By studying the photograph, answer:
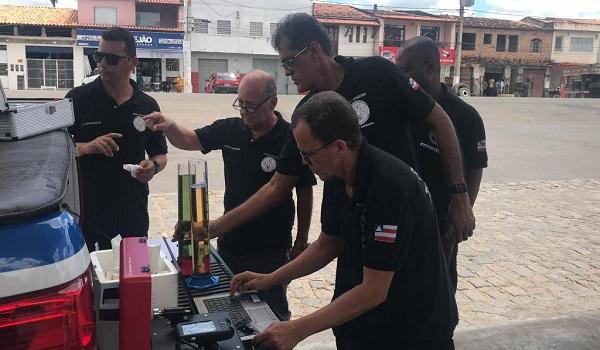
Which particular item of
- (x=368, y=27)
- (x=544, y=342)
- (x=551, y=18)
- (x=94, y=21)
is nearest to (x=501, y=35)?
(x=551, y=18)

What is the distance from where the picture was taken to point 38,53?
1588 inches

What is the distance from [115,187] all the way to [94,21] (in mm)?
44074

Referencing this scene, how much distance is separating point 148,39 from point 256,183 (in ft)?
136

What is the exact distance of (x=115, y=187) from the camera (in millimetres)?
3584

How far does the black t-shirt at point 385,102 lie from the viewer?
284 centimetres

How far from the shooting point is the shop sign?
4066cm

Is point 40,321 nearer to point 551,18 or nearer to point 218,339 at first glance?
point 218,339

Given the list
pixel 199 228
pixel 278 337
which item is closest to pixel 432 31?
pixel 199 228

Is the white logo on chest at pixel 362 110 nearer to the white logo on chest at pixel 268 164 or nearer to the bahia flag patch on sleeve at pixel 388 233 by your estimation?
the white logo on chest at pixel 268 164

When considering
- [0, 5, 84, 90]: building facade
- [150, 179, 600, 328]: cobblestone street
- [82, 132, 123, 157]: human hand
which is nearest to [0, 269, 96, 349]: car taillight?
[82, 132, 123, 157]: human hand

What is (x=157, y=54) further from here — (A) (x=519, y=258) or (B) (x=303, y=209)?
(B) (x=303, y=209)

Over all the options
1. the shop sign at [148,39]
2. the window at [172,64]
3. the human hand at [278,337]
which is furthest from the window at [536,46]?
the human hand at [278,337]

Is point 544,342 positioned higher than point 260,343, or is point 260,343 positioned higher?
point 260,343

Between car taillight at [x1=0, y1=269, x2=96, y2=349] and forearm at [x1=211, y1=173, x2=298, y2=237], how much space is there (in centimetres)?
154
